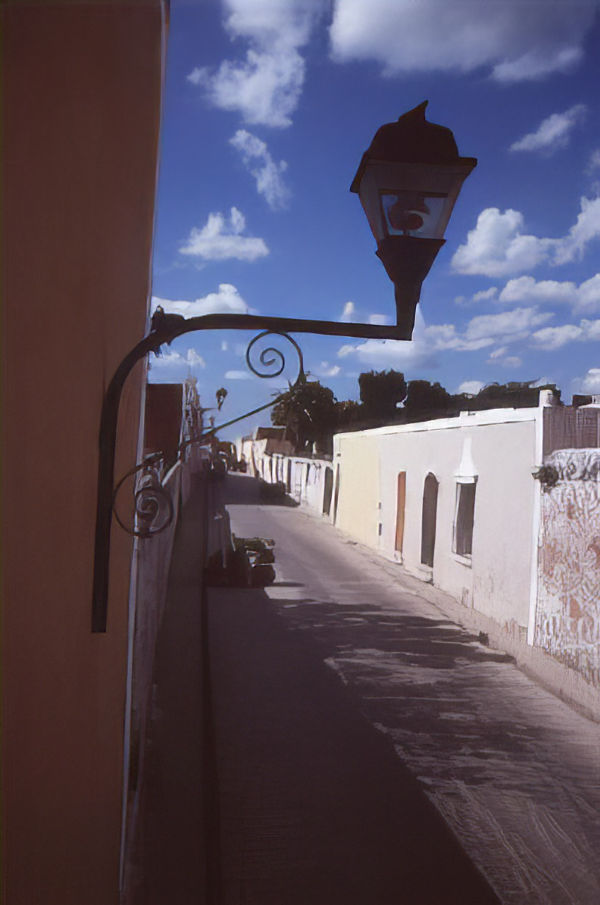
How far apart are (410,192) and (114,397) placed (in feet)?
4.15

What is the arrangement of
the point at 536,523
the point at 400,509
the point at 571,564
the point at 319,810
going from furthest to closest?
the point at 400,509, the point at 536,523, the point at 571,564, the point at 319,810

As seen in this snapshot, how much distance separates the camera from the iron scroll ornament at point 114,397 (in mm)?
2207

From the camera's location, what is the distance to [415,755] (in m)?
6.41

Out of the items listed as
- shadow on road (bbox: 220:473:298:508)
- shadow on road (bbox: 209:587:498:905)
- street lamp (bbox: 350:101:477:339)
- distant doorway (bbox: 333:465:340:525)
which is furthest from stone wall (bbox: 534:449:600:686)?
shadow on road (bbox: 220:473:298:508)

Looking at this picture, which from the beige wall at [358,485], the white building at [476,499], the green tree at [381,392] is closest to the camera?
the white building at [476,499]

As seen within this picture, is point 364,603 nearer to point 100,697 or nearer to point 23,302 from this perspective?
point 100,697

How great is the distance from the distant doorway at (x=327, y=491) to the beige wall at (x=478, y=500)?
791 centimetres

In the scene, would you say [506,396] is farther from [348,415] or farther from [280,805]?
[280,805]

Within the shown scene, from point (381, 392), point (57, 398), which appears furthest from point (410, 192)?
point (381, 392)

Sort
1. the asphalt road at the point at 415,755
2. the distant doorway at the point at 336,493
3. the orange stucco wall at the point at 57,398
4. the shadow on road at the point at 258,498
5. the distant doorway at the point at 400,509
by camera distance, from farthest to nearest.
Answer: the shadow on road at the point at 258,498 < the distant doorway at the point at 336,493 < the distant doorway at the point at 400,509 < the asphalt road at the point at 415,755 < the orange stucco wall at the point at 57,398

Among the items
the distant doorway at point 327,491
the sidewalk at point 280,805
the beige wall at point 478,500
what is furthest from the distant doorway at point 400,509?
the distant doorway at point 327,491

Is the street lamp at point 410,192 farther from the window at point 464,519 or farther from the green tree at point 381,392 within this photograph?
the green tree at point 381,392

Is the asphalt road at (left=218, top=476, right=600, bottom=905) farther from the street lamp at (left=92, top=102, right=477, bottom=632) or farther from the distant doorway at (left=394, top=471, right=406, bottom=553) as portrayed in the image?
the distant doorway at (left=394, top=471, right=406, bottom=553)

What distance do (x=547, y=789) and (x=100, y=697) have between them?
4588mm
